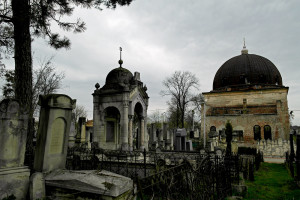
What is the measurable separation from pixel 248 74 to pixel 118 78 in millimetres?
26735

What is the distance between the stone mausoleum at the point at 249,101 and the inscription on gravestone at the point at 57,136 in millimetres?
21279

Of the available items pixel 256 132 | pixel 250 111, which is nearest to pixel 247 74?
pixel 250 111

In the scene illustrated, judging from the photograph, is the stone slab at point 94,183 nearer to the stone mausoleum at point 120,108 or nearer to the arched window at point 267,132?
the stone mausoleum at point 120,108

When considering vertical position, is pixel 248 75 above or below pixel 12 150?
above

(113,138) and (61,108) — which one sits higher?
(61,108)

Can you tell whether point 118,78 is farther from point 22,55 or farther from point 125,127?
point 22,55

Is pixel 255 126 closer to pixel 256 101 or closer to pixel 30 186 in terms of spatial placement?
pixel 256 101

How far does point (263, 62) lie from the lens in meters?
32.9

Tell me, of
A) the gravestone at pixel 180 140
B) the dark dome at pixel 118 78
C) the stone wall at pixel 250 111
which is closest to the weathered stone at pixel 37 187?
the dark dome at pixel 118 78

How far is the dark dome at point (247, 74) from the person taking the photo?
31312mm

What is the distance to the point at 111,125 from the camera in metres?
13.1

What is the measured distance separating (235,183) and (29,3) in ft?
30.4

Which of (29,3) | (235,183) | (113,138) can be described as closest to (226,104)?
(113,138)

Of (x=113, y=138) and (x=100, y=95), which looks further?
(x=113, y=138)
